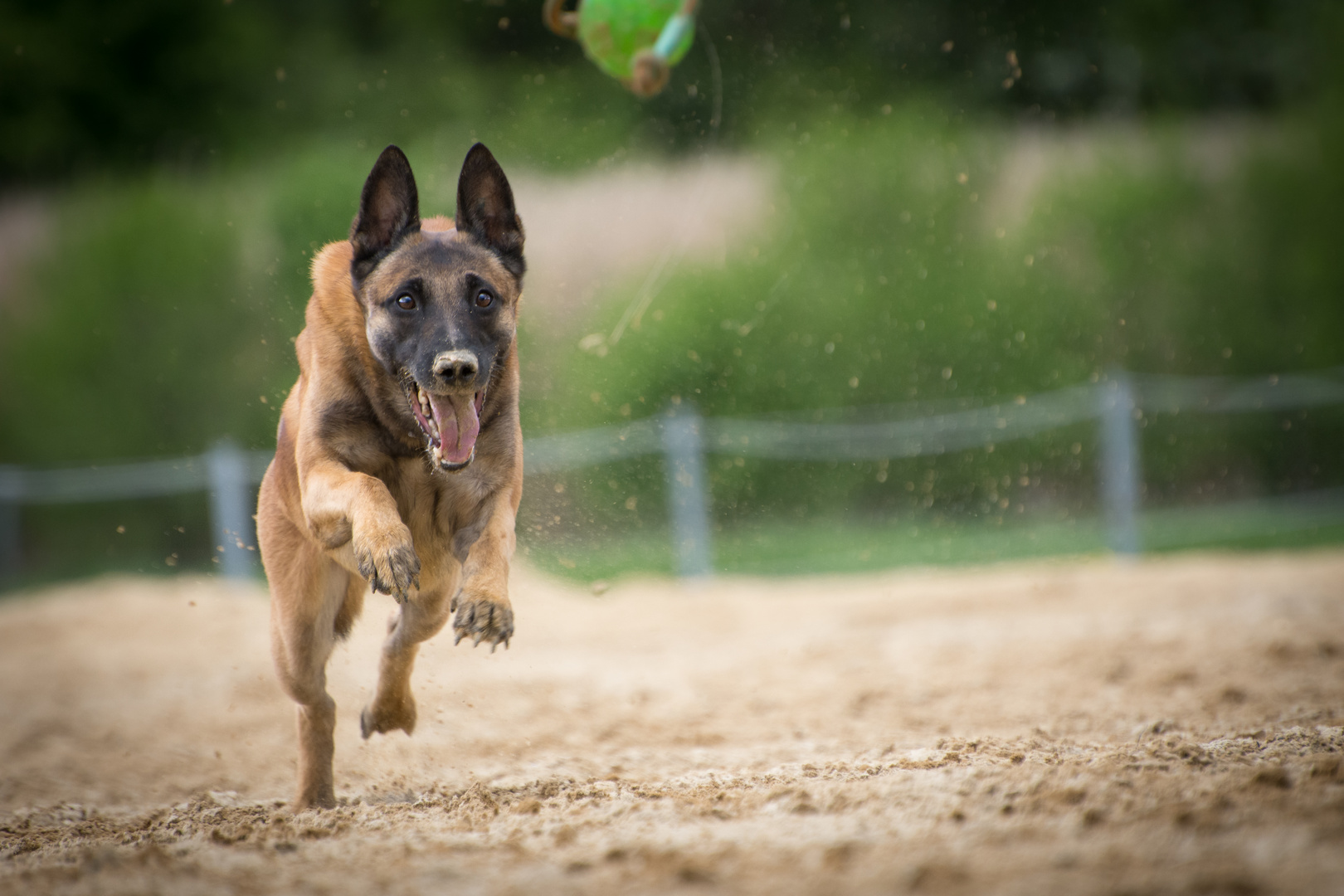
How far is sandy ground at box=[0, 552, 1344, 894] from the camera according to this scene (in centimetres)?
Result: 232

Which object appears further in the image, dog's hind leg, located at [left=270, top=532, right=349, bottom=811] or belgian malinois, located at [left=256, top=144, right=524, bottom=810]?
dog's hind leg, located at [left=270, top=532, right=349, bottom=811]

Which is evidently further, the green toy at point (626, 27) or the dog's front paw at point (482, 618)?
the green toy at point (626, 27)

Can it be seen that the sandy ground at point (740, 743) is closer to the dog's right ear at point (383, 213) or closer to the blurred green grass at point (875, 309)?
the dog's right ear at point (383, 213)

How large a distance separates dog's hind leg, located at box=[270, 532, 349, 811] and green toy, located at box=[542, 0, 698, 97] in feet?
7.55

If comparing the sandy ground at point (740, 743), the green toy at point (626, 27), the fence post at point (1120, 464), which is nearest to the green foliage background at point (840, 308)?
the fence post at point (1120, 464)

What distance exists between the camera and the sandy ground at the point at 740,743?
7.60 ft

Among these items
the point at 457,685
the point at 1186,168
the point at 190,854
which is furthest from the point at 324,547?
the point at 1186,168

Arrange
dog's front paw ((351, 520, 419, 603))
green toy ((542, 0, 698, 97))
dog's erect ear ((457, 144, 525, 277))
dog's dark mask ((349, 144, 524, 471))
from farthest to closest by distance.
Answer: green toy ((542, 0, 698, 97)), dog's erect ear ((457, 144, 525, 277)), dog's dark mask ((349, 144, 524, 471)), dog's front paw ((351, 520, 419, 603))

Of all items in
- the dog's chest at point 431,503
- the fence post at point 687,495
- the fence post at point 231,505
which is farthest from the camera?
the fence post at point 687,495

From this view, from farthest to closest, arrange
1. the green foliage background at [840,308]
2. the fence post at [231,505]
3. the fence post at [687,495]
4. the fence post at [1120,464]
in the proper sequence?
the green foliage background at [840,308], the fence post at [687,495], the fence post at [231,505], the fence post at [1120,464]

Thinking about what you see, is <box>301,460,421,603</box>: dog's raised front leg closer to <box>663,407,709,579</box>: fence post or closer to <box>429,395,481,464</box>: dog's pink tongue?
<box>429,395,481,464</box>: dog's pink tongue

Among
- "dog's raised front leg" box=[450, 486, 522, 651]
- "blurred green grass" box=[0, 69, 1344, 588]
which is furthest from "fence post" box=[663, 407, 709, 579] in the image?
"dog's raised front leg" box=[450, 486, 522, 651]

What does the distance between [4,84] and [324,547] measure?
653 inches

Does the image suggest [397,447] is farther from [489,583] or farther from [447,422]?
[489,583]
